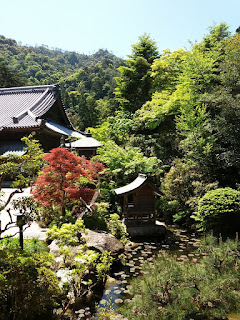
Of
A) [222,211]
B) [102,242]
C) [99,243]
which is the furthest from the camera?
[222,211]

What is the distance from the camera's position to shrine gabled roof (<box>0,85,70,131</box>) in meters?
16.3

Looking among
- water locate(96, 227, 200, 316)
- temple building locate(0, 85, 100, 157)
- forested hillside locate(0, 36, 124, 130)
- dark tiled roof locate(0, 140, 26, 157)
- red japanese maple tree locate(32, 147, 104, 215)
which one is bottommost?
water locate(96, 227, 200, 316)

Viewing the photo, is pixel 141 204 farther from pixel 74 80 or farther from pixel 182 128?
pixel 74 80

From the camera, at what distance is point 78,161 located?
934 cm

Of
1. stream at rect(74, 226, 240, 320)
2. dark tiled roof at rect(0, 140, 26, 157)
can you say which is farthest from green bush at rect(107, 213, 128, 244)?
dark tiled roof at rect(0, 140, 26, 157)

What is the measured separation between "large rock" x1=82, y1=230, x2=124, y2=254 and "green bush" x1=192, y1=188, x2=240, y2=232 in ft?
11.4

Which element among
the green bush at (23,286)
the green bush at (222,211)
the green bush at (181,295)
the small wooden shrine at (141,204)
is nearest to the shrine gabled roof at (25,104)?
the small wooden shrine at (141,204)

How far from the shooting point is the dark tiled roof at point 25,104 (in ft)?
53.9

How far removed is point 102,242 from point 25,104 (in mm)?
15959

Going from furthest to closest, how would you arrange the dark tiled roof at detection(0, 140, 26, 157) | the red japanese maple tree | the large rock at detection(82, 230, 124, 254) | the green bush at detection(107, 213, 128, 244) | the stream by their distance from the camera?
the dark tiled roof at detection(0, 140, 26, 157)
the green bush at detection(107, 213, 128, 244)
the red japanese maple tree
the large rock at detection(82, 230, 124, 254)
the stream

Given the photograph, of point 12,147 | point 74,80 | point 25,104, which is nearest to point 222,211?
point 12,147

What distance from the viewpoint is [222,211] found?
8.88 metres

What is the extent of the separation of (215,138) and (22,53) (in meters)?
96.7

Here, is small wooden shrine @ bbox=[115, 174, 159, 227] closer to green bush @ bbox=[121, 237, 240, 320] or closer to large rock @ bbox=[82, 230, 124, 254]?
large rock @ bbox=[82, 230, 124, 254]
